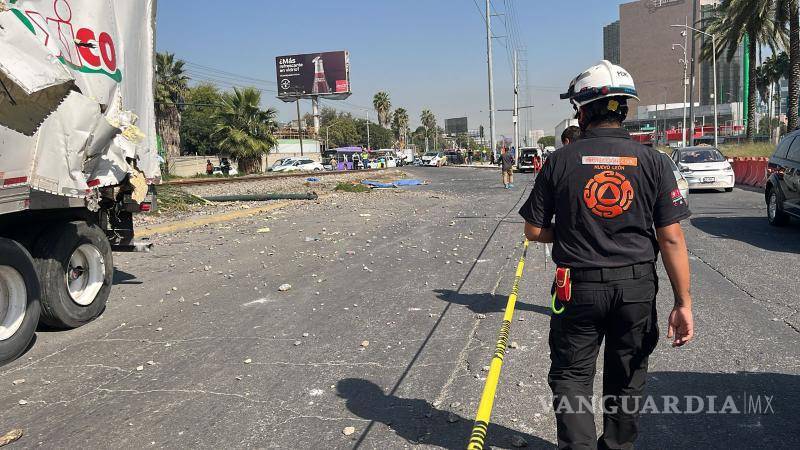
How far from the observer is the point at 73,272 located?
21.5 ft

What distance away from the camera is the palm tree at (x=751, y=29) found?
30.1 m

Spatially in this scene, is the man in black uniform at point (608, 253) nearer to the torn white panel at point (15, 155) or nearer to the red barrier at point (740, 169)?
the torn white panel at point (15, 155)

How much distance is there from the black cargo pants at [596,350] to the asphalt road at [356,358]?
87 cm

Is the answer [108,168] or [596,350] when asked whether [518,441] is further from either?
[108,168]

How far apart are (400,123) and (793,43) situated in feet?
346

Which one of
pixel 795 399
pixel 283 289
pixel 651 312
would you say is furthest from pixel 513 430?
pixel 283 289

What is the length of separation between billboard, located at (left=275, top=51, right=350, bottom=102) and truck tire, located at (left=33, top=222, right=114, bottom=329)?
264 feet

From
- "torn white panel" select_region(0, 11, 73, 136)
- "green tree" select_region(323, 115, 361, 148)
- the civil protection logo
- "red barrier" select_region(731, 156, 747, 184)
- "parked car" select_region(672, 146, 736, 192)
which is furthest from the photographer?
"green tree" select_region(323, 115, 361, 148)

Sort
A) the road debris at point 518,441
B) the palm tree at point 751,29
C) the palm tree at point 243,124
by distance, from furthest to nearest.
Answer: the palm tree at point 243,124 → the palm tree at point 751,29 → the road debris at point 518,441

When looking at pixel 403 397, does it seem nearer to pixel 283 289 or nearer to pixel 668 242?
pixel 668 242

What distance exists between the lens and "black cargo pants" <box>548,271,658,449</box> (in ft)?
9.19

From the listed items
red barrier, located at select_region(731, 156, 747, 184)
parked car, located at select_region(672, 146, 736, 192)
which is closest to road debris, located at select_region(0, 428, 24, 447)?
parked car, located at select_region(672, 146, 736, 192)

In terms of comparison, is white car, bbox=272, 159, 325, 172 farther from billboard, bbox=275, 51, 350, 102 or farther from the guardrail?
the guardrail

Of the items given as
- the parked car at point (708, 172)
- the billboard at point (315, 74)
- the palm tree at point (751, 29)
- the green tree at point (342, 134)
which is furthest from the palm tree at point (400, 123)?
the parked car at point (708, 172)
